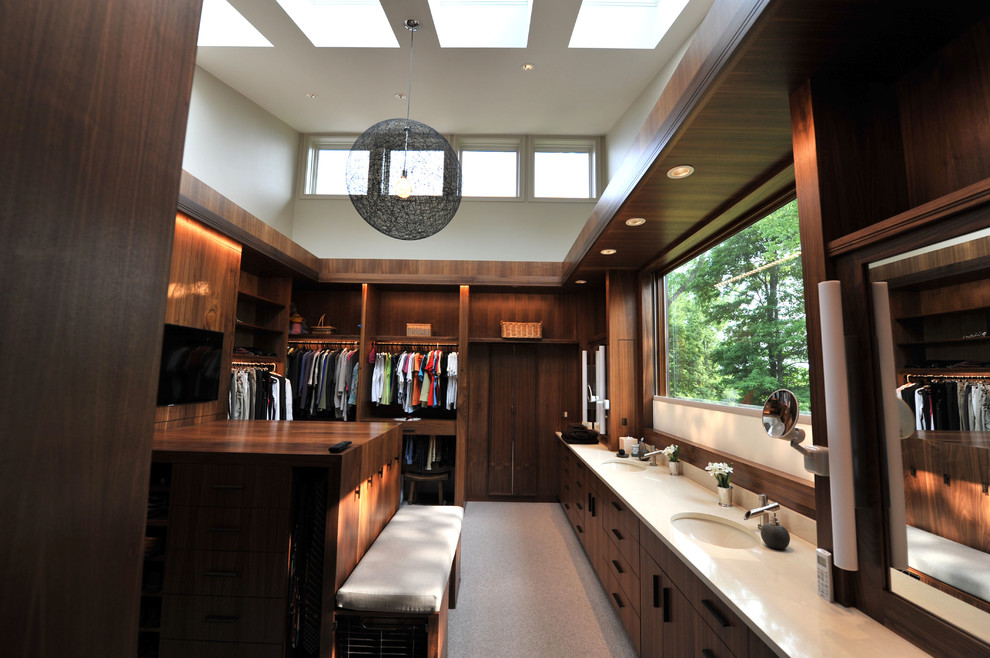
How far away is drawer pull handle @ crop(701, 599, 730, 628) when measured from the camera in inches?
55.4

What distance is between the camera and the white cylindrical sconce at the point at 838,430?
1228 millimetres

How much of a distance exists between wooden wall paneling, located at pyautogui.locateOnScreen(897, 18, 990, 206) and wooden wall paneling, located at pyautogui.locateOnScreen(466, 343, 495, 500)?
422 cm

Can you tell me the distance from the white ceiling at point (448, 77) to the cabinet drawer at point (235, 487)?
3.89 m

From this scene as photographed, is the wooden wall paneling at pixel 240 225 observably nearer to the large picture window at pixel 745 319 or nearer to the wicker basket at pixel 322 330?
the wicker basket at pixel 322 330

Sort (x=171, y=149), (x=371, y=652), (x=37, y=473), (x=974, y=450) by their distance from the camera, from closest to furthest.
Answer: (x=37, y=473), (x=171, y=149), (x=974, y=450), (x=371, y=652)

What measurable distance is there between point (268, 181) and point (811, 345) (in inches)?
227

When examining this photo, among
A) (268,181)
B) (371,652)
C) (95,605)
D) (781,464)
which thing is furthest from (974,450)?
(268,181)

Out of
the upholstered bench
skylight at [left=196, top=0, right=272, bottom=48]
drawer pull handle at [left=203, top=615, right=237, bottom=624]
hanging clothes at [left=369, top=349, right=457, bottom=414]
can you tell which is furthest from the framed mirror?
skylight at [left=196, top=0, right=272, bottom=48]

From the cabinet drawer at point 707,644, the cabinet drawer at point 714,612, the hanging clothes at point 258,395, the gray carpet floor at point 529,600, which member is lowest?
the gray carpet floor at point 529,600

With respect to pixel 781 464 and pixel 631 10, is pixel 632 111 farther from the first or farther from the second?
pixel 781 464

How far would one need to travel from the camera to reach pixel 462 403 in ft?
15.9

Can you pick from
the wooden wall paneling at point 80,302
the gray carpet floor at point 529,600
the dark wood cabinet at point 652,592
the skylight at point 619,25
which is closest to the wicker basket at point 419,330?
the gray carpet floor at point 529,600

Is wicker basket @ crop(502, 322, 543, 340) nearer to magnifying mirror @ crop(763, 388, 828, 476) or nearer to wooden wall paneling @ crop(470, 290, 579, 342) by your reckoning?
wooden wall paneling @ crop(470, 290, 579, 342)

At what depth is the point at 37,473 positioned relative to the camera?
0.41 meters
